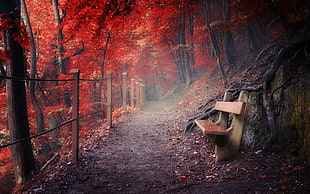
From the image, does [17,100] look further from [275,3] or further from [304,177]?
[275,3]

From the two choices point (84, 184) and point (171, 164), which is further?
point (171, 164)

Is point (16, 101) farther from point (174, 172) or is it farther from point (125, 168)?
point (174, 172)

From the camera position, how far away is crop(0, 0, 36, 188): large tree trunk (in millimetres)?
5184

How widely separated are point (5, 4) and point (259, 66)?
26.2ft

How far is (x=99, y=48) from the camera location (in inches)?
430

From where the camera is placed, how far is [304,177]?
2518 mm

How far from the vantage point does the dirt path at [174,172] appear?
2691mm

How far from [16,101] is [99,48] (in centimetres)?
634

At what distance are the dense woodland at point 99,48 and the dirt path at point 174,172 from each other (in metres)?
0.62

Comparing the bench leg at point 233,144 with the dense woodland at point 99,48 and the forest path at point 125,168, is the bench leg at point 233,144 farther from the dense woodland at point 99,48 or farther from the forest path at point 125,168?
the forest path at point 125,168

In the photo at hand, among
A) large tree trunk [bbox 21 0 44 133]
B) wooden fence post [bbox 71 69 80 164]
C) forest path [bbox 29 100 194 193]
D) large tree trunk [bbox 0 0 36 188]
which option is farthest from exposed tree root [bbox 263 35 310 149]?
large tree trunk [bbox 21 0 44 133]

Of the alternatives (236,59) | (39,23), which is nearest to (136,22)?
(39,23)

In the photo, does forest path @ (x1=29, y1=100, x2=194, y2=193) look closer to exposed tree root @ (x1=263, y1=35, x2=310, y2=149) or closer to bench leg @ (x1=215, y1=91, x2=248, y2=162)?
bench leg @ (x1=215, y1=91, x2=248, y2=162)

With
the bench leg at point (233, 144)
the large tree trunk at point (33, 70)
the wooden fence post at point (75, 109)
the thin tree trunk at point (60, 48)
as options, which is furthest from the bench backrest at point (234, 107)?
the thin tree trunk at point (60, 48)
